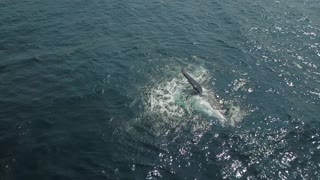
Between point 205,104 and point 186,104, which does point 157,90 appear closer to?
point 186,104

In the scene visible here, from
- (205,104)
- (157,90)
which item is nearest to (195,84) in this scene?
(205,104)

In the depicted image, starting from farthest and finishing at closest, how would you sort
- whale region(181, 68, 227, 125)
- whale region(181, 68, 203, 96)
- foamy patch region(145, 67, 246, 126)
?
whale region(181, 68, 203, 96) < whale region(181, 68, 227, 125) < foamy patch region(145, 67, 246, 126)

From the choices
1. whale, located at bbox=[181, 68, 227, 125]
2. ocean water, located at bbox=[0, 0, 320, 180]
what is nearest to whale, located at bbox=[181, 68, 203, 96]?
whale, located at bbox=[181, 68, 227, 125]

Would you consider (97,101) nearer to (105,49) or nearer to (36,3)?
(105,49)

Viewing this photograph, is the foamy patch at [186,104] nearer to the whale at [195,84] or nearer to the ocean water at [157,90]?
the ocean water at [157,90]

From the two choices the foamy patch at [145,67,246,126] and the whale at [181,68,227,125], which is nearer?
the foamy patch at [145,67,246,126]

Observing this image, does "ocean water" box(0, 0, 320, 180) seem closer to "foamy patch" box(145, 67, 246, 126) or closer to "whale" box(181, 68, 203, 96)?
"foamy patch" box(145, 67, 246, 126)

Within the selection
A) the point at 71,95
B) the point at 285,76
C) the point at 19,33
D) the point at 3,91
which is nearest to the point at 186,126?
the point at 71,95

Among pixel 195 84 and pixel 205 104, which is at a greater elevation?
pixel 195 84
